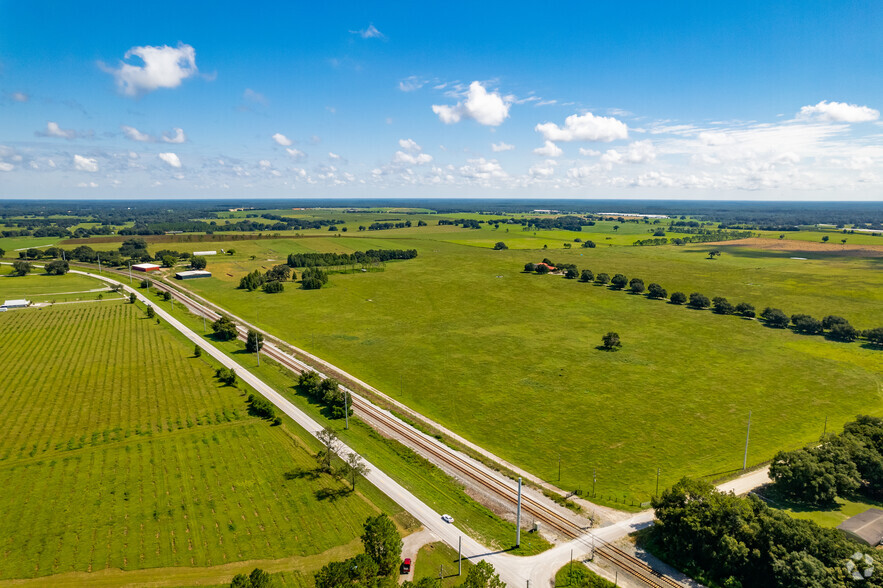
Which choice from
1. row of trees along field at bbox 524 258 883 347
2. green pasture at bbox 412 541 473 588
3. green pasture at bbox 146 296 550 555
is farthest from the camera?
row of trees along field at bbox 524 258 883 347

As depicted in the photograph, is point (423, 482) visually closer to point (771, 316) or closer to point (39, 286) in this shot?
point (771, 316)

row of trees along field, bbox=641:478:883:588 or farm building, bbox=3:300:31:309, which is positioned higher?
farm building, bbox=3:300:31:309

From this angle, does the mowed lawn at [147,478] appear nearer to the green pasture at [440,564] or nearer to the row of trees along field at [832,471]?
the green pasture at [440,564]

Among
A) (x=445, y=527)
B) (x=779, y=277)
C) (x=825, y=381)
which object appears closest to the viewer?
(x=445, y=527)

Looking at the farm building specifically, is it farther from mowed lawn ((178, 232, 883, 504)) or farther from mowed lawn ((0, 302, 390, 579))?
mowed lawn ((0, 302, 390, 579))

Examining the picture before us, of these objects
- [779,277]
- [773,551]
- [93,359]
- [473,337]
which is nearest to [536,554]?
[773,551]

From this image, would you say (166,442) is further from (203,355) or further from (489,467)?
(489,467)

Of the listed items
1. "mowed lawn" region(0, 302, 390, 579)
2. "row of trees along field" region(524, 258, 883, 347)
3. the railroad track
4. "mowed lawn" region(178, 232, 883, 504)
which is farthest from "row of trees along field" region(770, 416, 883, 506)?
"row of trees along field" region(524, 258, 883, 347)
